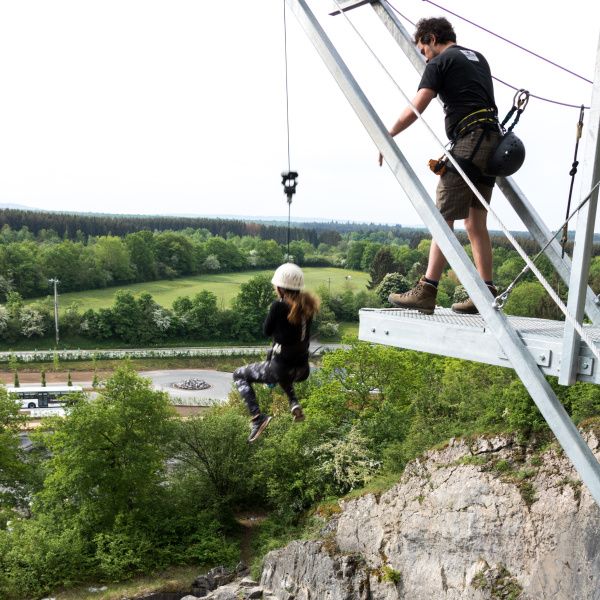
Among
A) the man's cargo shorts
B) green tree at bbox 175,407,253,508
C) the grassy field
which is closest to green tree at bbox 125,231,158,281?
the grassy field

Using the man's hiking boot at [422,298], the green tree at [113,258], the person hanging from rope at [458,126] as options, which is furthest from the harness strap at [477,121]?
the green tree at [113,258]

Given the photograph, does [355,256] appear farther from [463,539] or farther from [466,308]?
[466,308]

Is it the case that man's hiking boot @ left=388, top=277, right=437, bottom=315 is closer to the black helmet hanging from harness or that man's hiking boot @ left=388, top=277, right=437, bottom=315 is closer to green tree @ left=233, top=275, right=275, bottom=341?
the black helmet hanging from harness

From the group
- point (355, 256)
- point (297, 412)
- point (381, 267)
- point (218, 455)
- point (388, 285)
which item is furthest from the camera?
point (355, 256)

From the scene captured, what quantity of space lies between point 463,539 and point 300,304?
12963mm

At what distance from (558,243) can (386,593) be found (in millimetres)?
14935

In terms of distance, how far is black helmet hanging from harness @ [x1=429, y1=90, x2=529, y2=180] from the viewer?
5152 millimetres

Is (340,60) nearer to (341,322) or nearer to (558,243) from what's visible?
(558,243)

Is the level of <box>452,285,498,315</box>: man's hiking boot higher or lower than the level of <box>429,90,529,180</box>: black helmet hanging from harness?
lower

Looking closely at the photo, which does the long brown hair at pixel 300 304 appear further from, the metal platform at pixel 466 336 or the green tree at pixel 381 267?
the green tree at pixel 381 267

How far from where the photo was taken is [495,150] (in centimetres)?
524

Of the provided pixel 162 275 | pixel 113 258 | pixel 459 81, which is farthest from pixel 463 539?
pixel 162 275

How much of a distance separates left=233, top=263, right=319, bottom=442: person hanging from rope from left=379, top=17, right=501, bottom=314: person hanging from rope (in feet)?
2.99

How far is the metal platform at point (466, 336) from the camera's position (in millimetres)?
4285
